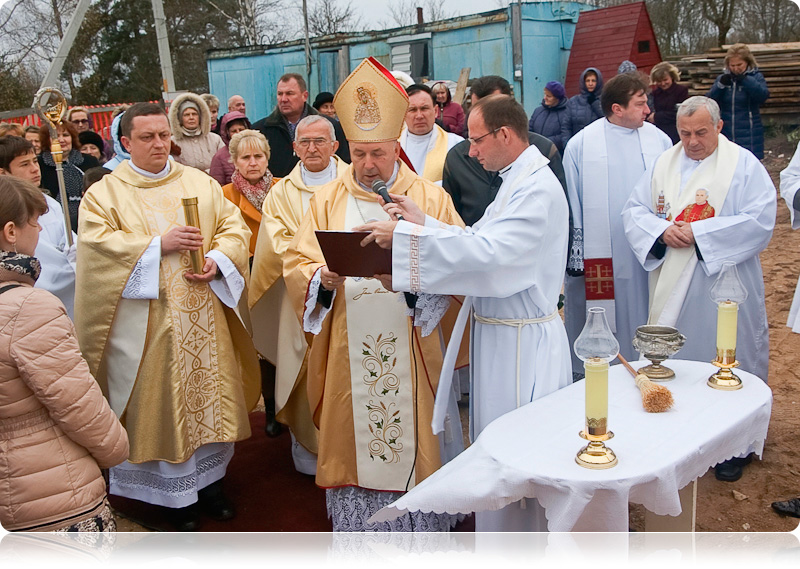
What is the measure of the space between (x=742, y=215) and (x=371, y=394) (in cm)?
220

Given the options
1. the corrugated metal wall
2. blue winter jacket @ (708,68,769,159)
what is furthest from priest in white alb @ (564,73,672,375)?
the corrugated metal wall

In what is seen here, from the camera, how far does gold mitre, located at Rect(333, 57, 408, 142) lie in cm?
357

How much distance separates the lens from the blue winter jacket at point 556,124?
9797mm

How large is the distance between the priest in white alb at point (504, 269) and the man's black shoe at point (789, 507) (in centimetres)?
160

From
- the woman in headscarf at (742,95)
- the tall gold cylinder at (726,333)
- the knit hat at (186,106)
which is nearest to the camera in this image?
the tall gold cylinder at (726,333)

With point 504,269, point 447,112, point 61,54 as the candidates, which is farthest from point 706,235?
point 61,54

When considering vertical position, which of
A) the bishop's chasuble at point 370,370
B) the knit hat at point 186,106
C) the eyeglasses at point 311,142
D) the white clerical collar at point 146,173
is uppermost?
the knit hat at point 186,106

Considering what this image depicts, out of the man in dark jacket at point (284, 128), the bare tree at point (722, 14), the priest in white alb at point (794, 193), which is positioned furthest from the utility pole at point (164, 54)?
the bare tree at point (722, 14)

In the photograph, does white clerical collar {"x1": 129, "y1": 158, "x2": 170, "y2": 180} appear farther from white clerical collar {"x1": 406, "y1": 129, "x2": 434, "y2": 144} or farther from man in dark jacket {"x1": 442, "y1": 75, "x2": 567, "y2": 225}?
white clerical collar {"x1": 406, "y1": 129, "x2": 434, "y2": 144}

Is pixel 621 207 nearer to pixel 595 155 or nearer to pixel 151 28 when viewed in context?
pixel 595 155

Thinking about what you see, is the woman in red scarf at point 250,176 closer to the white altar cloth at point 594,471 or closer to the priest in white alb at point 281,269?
the priest in white alb at point 281,269

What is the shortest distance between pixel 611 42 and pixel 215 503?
15479mm

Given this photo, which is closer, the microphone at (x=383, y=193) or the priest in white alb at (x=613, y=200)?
the microphone at (x=383, y=193)

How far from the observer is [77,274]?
13.3 ft
